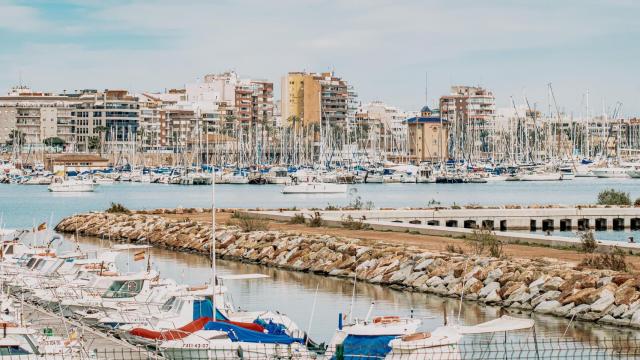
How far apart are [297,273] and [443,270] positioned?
23.2 ft

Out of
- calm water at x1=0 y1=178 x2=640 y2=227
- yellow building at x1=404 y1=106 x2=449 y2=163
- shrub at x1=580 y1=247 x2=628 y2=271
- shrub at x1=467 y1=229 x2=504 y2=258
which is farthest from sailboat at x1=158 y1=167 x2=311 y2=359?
yellow building at x1=404 y1=106 x2=449 y2=163

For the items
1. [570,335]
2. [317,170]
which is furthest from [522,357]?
[317,170]

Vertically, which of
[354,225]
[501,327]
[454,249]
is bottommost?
[454,249]

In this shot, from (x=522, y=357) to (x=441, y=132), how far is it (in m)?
162

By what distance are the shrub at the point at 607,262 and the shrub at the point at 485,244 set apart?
312 cm

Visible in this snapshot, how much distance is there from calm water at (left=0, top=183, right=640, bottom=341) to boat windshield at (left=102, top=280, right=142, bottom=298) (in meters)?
1.70

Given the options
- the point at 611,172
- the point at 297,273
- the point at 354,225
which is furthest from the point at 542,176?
the point at 297,273

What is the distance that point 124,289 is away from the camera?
2916cm

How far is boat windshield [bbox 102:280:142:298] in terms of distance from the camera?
1134 inches

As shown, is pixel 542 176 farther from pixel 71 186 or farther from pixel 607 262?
pixel 607 262

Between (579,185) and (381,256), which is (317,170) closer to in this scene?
(579,185)

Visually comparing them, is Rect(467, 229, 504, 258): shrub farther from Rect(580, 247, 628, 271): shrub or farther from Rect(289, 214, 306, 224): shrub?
Rect(289, 214, 306, 224): shrub

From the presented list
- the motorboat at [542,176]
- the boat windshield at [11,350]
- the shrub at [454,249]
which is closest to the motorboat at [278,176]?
the motorboat at [542,176]

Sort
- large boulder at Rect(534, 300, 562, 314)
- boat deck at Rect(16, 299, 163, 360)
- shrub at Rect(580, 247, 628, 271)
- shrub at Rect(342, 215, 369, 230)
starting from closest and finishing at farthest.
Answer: boat deck at Rect(16, 299, 163, 360), large boulder at Rect(534, 300, 562, 314), shrub at Rect(580, 247, 628, 271), shrub at Rect(342, 215, 369, 230)
